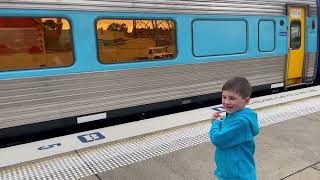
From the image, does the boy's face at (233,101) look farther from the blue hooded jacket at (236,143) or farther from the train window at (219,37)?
the train window at (219,37)

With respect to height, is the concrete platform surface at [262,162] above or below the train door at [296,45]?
below

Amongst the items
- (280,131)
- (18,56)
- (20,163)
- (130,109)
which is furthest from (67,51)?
(280,131)

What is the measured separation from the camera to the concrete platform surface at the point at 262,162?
130 inches

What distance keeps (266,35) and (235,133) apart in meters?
6.01

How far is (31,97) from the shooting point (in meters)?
4.66

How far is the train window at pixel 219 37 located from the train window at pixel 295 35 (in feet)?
5.62

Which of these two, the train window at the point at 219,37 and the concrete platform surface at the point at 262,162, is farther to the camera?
the train window at the point at 219,37

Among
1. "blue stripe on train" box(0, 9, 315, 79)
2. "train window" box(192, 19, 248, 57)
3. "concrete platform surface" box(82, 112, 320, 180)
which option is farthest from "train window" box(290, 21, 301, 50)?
"concrete platform surface" box(82, 112, 320, 180)

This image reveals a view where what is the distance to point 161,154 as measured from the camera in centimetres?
382

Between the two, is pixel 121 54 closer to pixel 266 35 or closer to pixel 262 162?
pixel 262 162

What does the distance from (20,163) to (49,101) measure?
1.44m

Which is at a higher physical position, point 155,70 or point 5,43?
point 5,43

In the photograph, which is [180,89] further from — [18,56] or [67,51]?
Answer: [18,56]

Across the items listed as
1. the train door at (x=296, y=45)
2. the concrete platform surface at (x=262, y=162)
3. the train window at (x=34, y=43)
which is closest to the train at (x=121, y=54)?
the train window at (x=34, y=43)
